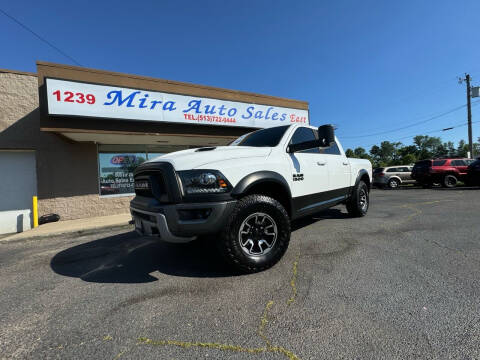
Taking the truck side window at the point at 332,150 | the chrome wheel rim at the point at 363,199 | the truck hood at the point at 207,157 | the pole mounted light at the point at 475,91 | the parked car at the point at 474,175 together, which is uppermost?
the pole mounted light at the point at 475,91

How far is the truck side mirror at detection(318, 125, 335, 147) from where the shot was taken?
296 cm

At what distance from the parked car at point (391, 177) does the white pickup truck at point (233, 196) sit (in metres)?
15.2

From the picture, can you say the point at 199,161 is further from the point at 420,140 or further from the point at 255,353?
the point at 420,140

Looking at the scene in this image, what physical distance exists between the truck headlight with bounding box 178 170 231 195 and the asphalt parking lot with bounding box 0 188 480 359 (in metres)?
1.02

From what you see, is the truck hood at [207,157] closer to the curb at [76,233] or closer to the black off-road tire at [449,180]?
the curb at [76,233]

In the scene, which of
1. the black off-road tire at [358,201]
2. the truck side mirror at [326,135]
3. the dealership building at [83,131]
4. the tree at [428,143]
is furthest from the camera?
the tree at [428,143]

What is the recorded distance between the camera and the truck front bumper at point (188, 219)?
2299 millimetres

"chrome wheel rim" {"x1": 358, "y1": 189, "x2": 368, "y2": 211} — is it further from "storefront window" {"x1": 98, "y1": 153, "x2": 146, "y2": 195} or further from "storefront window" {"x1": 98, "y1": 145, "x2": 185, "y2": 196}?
"storefront window" {"x1": 98, "y1": 153, "x2": 146, "y2": 195}

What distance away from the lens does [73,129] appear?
253 inches

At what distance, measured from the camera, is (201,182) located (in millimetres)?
2396

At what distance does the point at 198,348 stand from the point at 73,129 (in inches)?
284

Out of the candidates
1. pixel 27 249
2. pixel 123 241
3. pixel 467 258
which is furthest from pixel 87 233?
pixel 467 258

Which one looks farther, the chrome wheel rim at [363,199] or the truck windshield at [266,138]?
the chrome wheel rim at [363,199]

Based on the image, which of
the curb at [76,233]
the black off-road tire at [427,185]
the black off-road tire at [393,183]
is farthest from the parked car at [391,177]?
the curb at [76,233]
